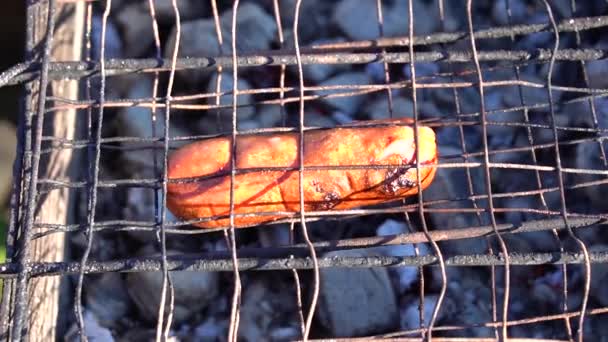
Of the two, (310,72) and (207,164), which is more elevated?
(310,72)

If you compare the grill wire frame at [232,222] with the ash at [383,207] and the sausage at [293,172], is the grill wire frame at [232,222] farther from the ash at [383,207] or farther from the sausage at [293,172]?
the ash at [383,207]

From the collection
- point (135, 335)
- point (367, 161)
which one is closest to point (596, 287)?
point (367, 161)

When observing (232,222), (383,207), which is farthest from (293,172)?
(383,207)

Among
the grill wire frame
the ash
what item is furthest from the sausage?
the ash

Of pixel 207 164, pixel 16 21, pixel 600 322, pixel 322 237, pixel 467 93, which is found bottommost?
pixel 600 322

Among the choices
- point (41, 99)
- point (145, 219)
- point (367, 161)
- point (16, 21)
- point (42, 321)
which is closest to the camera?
point (41, 99)

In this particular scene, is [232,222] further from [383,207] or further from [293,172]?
[383,207]

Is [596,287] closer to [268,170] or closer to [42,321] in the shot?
[268,170]

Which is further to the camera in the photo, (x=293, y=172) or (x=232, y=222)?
(x=293, y=172)
